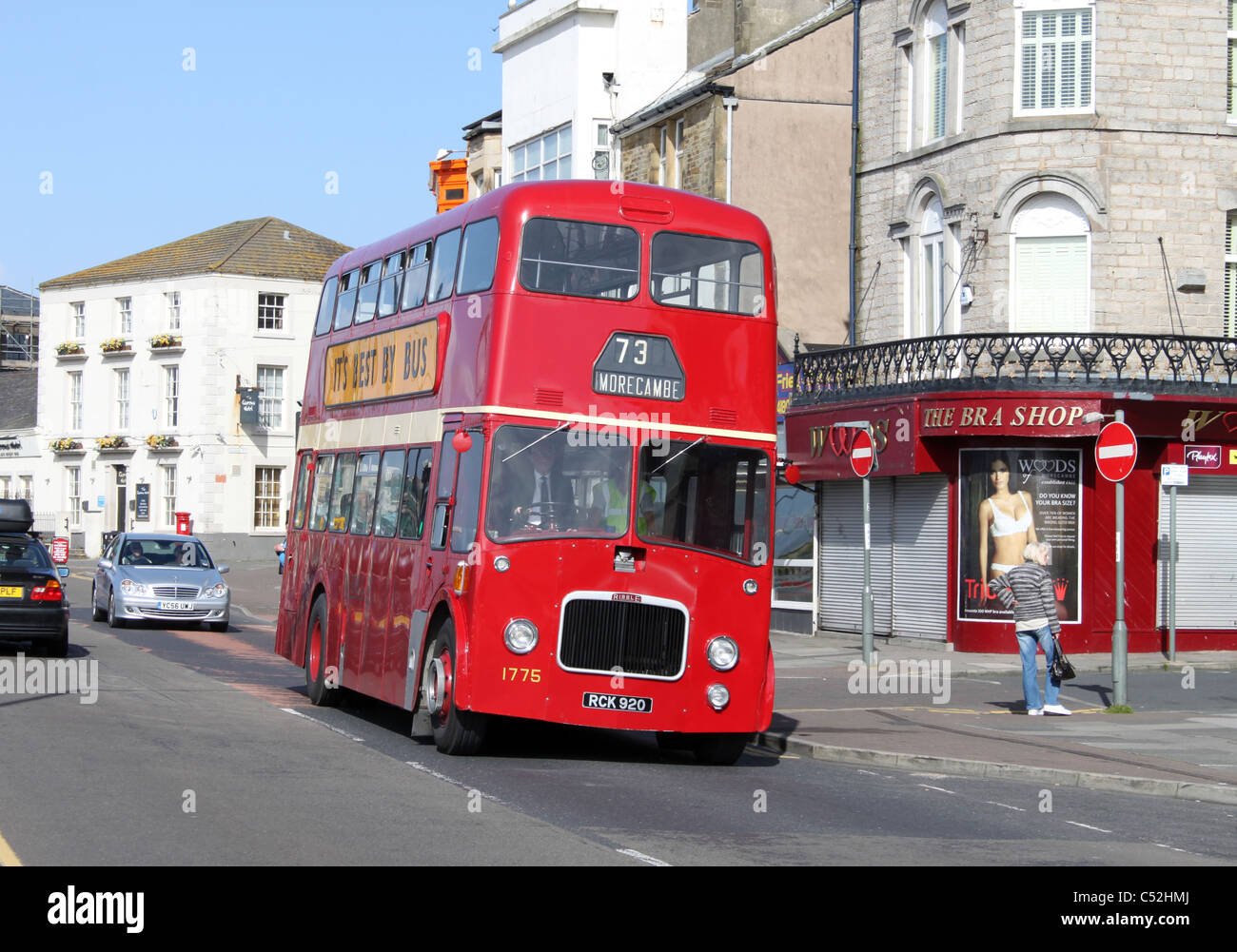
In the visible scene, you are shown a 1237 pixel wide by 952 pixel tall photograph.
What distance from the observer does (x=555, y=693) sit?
13.1 meters

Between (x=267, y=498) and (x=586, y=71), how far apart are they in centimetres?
3088

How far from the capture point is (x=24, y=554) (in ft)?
70.1

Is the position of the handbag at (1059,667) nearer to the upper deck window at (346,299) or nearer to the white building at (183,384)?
the upper deck window at (346,299)

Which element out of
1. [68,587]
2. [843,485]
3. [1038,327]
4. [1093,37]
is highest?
[1093,37]

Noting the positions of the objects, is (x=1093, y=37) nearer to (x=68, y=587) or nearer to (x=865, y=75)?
(x=865, y=75)

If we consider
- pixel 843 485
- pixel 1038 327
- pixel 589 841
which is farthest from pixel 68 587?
pixel 589 841

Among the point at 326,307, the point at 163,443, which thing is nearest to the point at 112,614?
the point at 326,307

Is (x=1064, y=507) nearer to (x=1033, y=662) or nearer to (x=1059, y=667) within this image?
(x=1033, y=662)

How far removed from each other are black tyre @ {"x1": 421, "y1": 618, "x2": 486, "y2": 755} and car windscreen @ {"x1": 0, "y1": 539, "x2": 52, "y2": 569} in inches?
367

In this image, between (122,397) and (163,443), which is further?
(122,397)

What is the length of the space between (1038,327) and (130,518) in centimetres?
4726

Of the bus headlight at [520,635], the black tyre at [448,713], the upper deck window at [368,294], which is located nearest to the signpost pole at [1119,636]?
the bus headlight at [520,635]

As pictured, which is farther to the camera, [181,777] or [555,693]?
[555,693]

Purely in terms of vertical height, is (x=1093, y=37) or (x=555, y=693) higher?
(x=1093, y=37)
